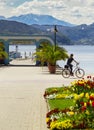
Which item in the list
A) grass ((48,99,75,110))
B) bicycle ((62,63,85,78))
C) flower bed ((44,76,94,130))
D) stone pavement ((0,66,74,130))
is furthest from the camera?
bicycle ((62,63,85,78))

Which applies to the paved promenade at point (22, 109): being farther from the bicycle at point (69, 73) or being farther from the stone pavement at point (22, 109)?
the bicycle at point (69, 73)

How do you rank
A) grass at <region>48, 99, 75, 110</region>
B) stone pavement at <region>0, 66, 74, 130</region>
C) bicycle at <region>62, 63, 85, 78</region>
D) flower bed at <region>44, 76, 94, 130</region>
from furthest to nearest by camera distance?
1. bicycle at <region>62, 63, 85, 78</region>
2. grass at <region>48, 99, 75, 110</region>
3. stone pavement at <region>0, 66, 74, 130</region>
4. flower bed at <region>44, 76, 94, 130</region>

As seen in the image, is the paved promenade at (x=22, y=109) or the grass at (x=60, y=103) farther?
the grass at (x=60, y=103)

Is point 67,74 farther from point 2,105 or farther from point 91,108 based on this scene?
point 91,108

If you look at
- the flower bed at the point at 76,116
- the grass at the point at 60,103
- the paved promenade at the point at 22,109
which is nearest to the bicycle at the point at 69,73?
the paved promenade at the point at 22,109

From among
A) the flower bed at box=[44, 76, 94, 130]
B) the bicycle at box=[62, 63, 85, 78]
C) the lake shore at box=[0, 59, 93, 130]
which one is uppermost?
the flower bed at box=[44, 76, 94, 130]

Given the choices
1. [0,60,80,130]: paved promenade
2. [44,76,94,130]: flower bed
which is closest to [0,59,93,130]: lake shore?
[0,60,80,130]: paved promenade

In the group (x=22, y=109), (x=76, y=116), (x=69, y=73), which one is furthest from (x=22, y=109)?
(x=69, y=73)

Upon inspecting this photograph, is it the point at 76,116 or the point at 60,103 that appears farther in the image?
the point at 60,103

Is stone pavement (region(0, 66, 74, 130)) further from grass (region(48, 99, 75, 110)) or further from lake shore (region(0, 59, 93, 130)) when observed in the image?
grass (region(48, 99, 75, 110))

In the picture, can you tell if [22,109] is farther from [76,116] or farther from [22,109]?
[76,116]

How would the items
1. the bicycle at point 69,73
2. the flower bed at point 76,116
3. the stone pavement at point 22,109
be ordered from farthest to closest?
the bicycle at point 69,73 < the stone pavement at point 22,109 < the flower bed at point 76,116

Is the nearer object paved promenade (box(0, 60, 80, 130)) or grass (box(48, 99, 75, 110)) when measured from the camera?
paved promenade (box(0, 60, 80, 130))

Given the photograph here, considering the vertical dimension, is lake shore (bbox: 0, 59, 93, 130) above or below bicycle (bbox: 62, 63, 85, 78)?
above
